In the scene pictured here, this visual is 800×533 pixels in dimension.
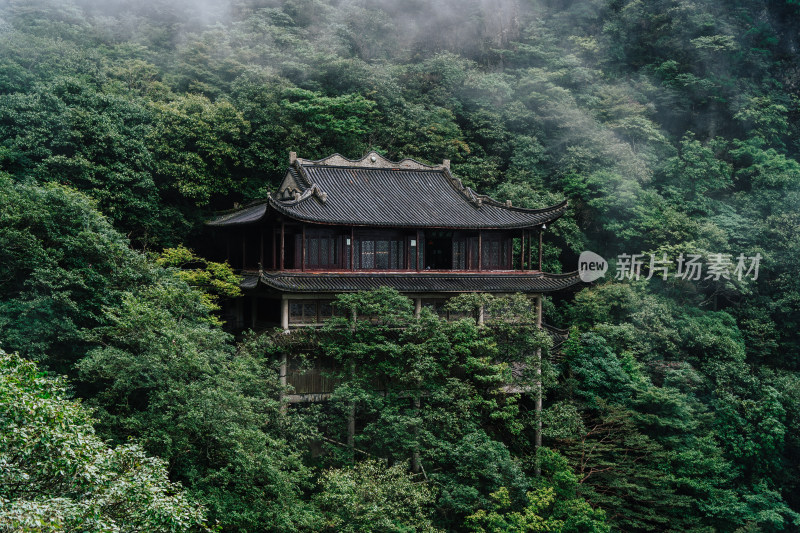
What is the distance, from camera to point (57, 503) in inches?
300

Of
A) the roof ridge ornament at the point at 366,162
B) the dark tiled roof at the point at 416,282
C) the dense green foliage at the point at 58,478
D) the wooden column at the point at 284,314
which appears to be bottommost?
the dense green foliage at the point at 58,478

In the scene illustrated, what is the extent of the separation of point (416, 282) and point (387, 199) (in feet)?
8.73

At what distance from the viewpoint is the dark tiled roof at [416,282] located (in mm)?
17703

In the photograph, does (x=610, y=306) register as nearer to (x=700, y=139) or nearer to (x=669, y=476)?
(x=669, y=476)

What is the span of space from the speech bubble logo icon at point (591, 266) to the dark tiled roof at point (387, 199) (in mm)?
5542

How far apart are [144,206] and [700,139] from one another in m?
23.2

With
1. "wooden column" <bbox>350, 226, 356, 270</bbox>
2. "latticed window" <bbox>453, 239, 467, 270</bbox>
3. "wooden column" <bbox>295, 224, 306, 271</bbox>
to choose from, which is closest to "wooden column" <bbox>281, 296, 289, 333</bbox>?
"wooden column" <bbox>295, 224, 306, 271</bbox>

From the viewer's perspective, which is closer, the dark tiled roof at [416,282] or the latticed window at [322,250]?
the dark tiled roof at [416,282]

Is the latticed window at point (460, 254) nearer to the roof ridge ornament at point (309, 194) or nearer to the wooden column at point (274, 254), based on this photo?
the roof ridge ornament at point (309, 194)

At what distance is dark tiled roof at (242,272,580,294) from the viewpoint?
17703 millimetres

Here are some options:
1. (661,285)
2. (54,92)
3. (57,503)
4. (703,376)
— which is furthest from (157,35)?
(57,503)

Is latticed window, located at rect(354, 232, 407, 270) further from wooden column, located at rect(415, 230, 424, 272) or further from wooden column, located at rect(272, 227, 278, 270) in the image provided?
wooden column, located at rect(272, 227, 278, 270)

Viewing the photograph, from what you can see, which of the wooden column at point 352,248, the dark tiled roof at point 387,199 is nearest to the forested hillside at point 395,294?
the wooden column at point 352,248

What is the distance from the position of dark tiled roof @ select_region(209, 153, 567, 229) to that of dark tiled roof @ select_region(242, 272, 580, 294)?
1364 mm
